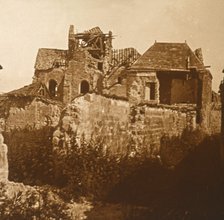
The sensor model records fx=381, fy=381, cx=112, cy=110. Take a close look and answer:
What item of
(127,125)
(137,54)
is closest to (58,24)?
(127,125)

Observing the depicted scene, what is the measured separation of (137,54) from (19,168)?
14.4 meters

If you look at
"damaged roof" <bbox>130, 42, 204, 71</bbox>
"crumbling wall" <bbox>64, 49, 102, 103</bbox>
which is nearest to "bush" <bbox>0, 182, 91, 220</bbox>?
"damaged roof" <bbox>130, 42, 204, 71</bbox>

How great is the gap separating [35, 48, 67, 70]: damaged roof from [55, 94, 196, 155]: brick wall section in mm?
9962

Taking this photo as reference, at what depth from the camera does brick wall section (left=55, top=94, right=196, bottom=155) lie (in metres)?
5.86

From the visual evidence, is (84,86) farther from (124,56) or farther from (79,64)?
(124,56)

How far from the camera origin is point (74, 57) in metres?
17.5

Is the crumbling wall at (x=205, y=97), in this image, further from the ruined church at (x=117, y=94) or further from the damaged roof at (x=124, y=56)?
the damaged roof at (x=124, y=56)

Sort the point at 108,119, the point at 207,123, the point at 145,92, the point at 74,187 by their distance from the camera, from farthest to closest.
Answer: the point at 145,92
the point at 207,123
the point at 108,119
the point at 74,187

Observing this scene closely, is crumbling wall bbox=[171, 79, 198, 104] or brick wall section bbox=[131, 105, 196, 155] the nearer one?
brick wall section bbox=[131, 105, 196, 155]

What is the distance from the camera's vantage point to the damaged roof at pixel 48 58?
60.2 ft

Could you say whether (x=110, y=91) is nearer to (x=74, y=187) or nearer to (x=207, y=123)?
(x=207, y=123)

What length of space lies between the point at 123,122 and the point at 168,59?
6878mm

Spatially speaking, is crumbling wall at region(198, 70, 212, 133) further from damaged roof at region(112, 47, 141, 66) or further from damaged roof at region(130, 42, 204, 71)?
damaged roof at region(112, 47, 141, 66)

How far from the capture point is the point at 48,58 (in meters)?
18.8
